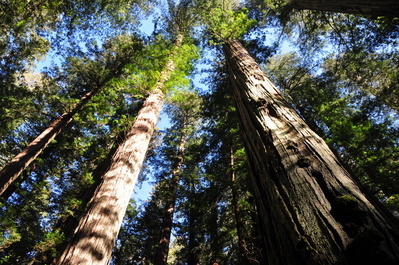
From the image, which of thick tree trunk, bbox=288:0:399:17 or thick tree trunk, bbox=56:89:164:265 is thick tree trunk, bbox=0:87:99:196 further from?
thick tree trunk, bbox=288:0:399:17

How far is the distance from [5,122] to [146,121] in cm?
1073

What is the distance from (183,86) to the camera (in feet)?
16.6


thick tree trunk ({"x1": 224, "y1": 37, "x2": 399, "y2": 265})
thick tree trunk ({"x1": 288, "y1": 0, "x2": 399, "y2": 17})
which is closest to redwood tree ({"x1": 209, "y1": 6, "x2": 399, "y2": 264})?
thick tree trunk ({"x1": 224, "y1": 37, "x2": 399, "y2": 265})

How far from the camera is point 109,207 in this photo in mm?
2764

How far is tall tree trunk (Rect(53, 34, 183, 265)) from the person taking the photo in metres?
2.30

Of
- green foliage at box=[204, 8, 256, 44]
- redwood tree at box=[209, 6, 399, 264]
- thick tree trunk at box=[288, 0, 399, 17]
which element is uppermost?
green foliage at box=[204, 8, 256, 44]

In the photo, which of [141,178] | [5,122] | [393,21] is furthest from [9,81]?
[393,21]

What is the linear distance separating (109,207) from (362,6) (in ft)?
16.0

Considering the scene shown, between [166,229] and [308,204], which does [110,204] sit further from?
[166,229]

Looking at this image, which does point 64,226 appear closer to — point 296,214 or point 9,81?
point 296,214

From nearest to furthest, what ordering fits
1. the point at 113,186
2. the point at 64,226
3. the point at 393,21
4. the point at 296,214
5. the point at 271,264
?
the point at 296,214
the point at 271,264
the point at 113,186
the point at 393,21
the point at 64,226

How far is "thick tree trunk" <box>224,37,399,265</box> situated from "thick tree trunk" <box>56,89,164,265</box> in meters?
2.00

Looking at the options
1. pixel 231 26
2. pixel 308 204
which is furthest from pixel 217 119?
pixel 308 204

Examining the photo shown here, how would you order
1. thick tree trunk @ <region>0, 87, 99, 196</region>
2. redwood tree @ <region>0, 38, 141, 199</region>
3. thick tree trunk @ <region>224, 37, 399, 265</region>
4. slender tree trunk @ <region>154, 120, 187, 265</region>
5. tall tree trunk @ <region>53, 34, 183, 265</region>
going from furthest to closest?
slender tree trunk @ <region>154, 120, 187, 265</region>, redwood tree @ <region>0, 38, 141, 199</region>, thick tree trunk @ <region>0, 87, 99, 196</region>, tall tree trunk @ <region>53, 34, 183, 265</region>, thick tree trunk @ <region>224, 37, 399, 265</region>
